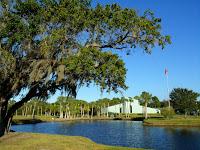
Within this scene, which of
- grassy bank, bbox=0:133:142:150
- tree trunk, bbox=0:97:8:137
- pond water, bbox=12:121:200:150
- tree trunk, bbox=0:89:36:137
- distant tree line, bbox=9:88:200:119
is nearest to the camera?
grassy bank, bbox=0:133:142:150

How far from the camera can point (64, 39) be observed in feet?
89.9

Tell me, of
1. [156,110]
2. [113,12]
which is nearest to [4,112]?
[113,12]

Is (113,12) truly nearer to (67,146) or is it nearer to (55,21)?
(55,21)

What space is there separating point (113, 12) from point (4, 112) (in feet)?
48.7

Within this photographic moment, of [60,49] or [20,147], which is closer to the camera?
[20,147]

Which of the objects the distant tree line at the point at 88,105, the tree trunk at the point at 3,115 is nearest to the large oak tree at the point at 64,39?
the tree trunk at the point at 3,115

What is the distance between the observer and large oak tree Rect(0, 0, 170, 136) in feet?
88.3

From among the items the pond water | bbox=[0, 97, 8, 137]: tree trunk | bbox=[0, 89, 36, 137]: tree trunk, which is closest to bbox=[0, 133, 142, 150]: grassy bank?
bbox=[0, 97, 8, 137]: tree trunk

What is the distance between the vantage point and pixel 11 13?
28656mm

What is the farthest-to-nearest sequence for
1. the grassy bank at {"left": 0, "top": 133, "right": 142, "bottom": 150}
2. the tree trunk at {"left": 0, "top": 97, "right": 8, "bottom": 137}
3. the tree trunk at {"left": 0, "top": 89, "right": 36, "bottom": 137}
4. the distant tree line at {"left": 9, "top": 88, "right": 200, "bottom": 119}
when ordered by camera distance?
the distant tree line at {"left": 9, "top": 88, "right": 200, "bottom": 119} → the tree trunk at {"left": 0, "top": 89, "right": 36, "bottom": 137} → the tree trunk at {"left": 0, "top": 97, "right": 8, "bottom": 137} → the grassy bank at {"left": 0, "top": 133, "right": 142, "bottom": 150}

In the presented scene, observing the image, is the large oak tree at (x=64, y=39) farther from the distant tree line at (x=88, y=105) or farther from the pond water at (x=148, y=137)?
the distant tree line at (x=88, y=105)

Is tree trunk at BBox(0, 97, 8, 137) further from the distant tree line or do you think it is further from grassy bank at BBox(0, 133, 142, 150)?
the distant tree line

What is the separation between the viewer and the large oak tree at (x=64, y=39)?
88.3 feet

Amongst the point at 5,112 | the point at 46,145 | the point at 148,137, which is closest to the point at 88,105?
the point at 148,137
